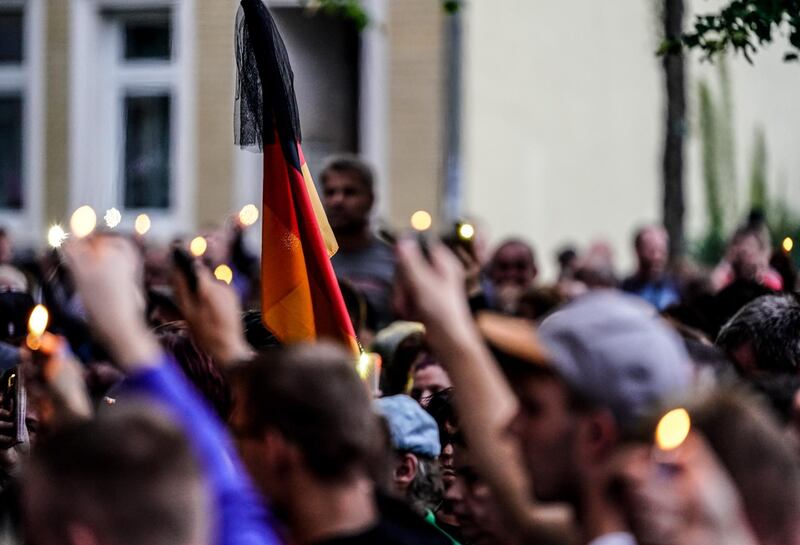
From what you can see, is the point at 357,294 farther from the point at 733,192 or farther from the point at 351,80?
the point at 733,192

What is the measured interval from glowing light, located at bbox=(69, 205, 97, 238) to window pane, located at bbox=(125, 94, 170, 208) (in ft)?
35.5

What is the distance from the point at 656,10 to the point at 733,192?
6621mm

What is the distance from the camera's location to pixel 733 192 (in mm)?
16594

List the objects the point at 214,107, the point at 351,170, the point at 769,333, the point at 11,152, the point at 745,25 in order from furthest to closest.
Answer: the point at 11,152 < the point at 214,107 < the point at 351,170 < the point at 745,25 < the point at 769,333

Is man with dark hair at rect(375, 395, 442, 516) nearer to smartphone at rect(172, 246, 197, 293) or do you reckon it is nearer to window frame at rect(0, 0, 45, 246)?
smartphone at rect(172, 246, 197, 293)

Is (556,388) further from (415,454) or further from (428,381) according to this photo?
(428,381)

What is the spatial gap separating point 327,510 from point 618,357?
0.61 m

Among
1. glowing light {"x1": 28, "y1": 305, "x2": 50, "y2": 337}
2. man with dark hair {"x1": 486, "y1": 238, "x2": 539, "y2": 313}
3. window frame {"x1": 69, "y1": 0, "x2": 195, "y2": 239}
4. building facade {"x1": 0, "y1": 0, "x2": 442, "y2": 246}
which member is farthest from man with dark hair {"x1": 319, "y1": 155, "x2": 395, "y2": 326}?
window frame {"x1": 69, "y1": 0, "x2": 195, "y2": 239}

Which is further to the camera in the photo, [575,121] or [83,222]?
[575,121]

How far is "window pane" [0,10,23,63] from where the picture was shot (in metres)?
14.2

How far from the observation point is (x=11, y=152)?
14.5m

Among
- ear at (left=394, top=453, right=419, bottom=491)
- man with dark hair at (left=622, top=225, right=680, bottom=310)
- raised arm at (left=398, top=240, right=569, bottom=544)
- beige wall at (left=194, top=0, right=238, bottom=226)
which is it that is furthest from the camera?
beige wall at (left=194, top=0, right=238, bottom=226)

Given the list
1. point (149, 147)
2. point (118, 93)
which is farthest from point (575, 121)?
point (118, 93)

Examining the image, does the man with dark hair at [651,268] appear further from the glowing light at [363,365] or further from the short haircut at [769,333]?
the glowing light at [363,365]
